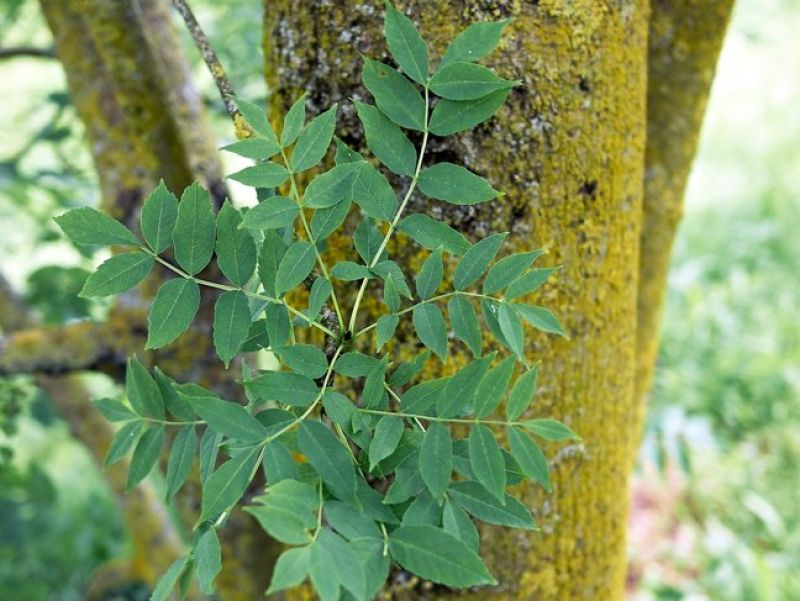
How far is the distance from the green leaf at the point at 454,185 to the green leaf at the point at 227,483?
0.24 meters

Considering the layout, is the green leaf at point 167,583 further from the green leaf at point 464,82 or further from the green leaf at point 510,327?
the green leaf at point 464,82

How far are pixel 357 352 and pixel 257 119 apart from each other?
0.18 metres

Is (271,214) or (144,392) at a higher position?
(271,214)

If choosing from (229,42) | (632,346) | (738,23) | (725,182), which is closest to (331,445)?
(632,346)

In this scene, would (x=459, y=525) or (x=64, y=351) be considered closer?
(x=459, y=525)

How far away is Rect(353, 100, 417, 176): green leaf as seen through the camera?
2.01ft

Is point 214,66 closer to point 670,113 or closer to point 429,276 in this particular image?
point 429,276

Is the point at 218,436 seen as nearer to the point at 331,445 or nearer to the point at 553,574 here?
the point at 331,445

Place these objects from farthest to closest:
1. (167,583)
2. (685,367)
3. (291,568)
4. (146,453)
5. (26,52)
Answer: (685,367)
(26,52)
(146,453)
(167,583)
(291,568)

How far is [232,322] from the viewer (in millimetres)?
566

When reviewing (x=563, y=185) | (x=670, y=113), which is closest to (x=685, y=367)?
(x=670, y=113)

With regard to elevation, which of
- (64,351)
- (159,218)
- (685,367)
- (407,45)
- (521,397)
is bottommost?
(685,367)

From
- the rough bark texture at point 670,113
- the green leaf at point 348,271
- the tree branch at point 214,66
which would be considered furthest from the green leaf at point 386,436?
the rough bark texture at point 670,113

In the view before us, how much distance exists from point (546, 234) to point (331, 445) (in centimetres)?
33
